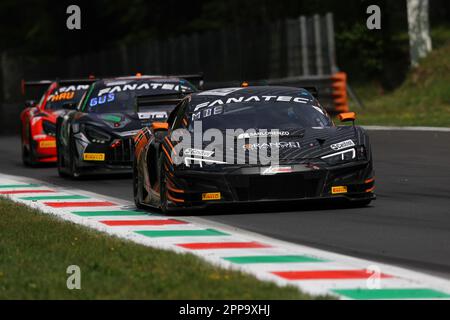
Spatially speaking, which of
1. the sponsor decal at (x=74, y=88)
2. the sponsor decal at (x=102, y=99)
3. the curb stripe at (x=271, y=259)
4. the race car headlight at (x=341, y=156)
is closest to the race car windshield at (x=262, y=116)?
the race car headlight at (x=341, y=156)

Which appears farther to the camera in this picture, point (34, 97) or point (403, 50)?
point (34, 97)

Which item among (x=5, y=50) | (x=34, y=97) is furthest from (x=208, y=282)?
(x=5, y=50)

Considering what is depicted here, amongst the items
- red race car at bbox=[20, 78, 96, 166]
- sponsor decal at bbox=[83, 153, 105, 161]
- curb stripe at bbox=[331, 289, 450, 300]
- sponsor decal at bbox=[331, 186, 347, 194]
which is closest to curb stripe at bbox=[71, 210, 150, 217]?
sponsor decal at bbox=[331, 186, 347, 194]

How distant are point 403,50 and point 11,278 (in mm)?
29900

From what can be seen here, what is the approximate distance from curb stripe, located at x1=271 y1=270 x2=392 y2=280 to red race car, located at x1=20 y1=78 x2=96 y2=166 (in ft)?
41.3

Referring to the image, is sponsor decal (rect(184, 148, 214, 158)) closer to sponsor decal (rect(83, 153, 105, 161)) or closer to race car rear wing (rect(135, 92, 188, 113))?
race car rear wing (rect(135, 92, 188, 113))

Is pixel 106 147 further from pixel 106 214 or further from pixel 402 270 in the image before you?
pixel 402 270

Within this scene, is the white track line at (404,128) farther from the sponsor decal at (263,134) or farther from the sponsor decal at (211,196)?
the sponsor decal at (211,196)

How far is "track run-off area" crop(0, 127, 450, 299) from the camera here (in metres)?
8.34

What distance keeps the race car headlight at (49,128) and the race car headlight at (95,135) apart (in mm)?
3795

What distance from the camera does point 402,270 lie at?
342 inches

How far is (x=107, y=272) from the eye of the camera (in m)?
8.53

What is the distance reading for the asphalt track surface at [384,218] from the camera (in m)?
9.69

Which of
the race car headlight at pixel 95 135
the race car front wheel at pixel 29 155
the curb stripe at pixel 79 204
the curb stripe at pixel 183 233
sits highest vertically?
the race car headlight at pixel 95 135
